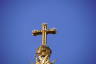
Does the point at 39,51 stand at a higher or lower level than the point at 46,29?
lower

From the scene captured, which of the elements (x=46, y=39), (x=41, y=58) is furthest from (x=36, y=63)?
(x=46, y=39)

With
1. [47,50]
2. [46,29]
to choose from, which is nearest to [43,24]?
[46,29]

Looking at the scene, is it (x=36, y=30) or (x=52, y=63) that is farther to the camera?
(x=36, y=30)

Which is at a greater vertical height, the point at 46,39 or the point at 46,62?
the point at 46,39

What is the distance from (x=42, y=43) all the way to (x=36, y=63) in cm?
138

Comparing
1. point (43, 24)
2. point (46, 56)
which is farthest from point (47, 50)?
point (43, 24)

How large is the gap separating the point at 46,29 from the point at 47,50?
1454mm

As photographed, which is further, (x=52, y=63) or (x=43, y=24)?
(x=43, y=24)

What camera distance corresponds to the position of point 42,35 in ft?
65.1

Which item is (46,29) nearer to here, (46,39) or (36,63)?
(46,39)

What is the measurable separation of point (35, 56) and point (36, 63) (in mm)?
468

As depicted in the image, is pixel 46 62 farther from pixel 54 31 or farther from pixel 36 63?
pixel 54 31

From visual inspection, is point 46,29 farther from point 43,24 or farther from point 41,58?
point 41,58

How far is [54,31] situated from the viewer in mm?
19844
